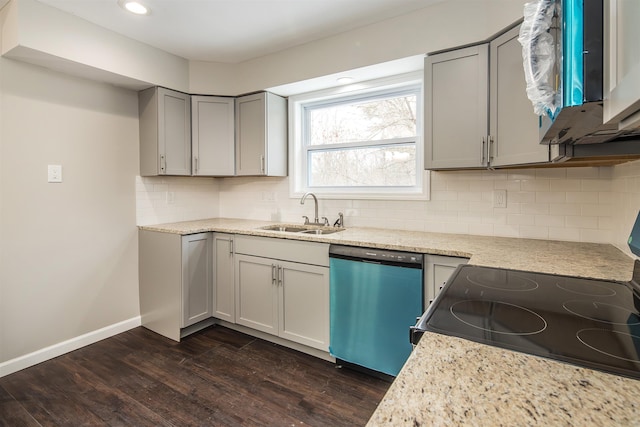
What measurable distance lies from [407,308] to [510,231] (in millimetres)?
959

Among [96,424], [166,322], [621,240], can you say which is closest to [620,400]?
[621,240]

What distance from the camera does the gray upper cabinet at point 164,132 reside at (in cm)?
297

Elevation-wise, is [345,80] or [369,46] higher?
[369,46]

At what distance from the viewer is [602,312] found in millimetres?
939

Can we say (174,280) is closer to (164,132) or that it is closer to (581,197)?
(164,132)

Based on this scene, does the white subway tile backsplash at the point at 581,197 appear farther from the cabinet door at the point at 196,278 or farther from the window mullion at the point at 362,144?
the cabinet door at the point at 196,278

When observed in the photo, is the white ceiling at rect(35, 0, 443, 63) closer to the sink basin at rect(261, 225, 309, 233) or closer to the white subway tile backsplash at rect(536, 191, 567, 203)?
the white subway tile backsplash at rect(536, 191, 567, 203)

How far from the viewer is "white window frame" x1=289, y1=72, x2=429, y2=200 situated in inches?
108

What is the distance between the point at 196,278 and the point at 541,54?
2.83m

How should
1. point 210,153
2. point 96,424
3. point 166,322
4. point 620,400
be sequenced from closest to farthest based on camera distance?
point 620,400, point 96,424, point 166,322, point 210,153

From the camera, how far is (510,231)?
2.32 meters

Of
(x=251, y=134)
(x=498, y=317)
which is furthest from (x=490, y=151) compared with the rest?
(x=251, y=134)

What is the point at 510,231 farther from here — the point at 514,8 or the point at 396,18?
the point at 396,18

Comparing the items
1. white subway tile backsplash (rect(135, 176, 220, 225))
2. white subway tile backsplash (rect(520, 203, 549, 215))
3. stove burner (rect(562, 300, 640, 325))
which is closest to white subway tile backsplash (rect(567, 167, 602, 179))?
white subway tile backsplash (rect(520, 203, 549, 215))
